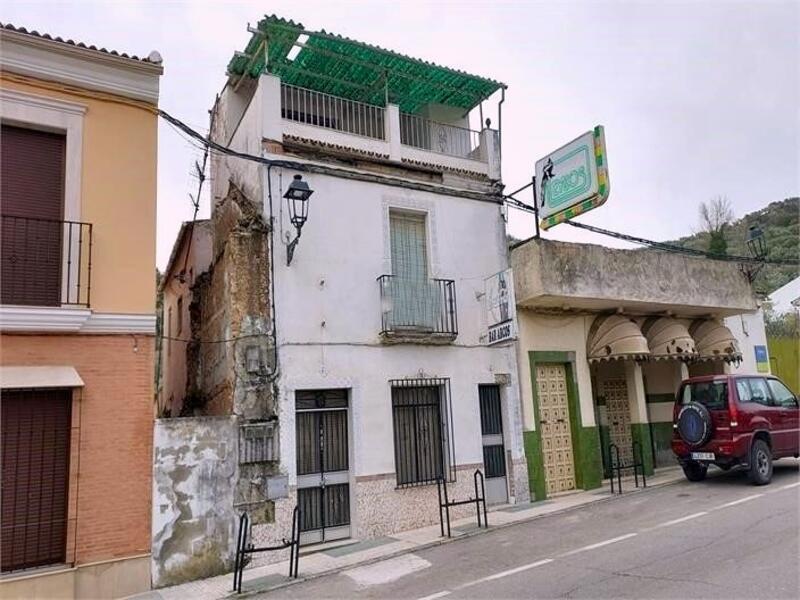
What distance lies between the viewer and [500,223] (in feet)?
38.9

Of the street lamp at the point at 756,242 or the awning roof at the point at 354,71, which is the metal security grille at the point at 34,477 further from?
the street lamp at the point at 756,242

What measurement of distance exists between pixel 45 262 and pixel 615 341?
10.6m

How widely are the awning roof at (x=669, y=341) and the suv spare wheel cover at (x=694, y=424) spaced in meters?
2.18

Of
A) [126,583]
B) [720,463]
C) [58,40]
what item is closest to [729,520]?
[720,463]

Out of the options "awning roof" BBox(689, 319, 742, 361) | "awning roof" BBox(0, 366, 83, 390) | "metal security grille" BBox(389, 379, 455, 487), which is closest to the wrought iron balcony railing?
"awning roof" BBox(0, 366, 83, 390)

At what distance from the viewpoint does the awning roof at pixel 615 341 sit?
40.1 feet

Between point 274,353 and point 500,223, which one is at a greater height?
point 500,223

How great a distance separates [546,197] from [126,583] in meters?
9.68

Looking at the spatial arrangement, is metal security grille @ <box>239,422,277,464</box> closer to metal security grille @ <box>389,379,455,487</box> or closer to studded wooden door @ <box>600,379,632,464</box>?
metal security grille @ <box>389,379,455,487</box>

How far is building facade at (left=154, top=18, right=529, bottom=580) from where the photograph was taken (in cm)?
885

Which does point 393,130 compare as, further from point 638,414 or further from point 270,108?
point 638,414

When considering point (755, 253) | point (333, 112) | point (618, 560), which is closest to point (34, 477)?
point (618, 560)

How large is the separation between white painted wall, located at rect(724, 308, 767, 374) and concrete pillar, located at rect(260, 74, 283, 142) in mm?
13299

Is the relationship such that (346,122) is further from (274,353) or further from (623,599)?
(623,599)
